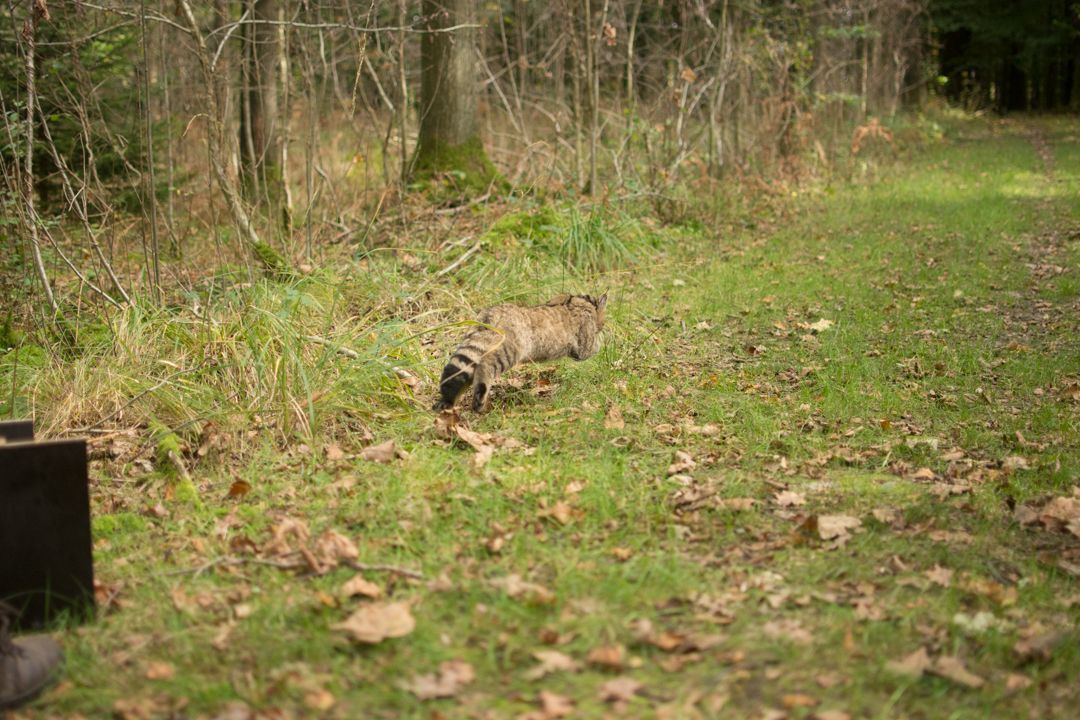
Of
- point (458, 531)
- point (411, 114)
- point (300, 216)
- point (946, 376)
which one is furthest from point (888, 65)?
point (458, 531)

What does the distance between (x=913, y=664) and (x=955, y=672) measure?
0.14m

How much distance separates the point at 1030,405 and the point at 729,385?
1.96 m

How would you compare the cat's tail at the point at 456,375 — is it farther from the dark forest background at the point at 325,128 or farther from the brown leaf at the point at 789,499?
the dark forest background at the point at 325,128

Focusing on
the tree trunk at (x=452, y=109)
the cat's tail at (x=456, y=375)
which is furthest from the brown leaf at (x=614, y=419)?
the tree trunk at (x=452, y=109)

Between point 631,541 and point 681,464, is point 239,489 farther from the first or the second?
point 681,464

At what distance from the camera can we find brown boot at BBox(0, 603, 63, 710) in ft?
10.5

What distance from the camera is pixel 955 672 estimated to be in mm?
3385

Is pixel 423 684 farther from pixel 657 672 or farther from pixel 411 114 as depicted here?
pixel 411 114

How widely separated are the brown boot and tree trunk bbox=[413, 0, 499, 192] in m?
9.48

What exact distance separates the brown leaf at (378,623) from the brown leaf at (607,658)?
27.0 inches

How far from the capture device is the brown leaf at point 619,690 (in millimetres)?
3254

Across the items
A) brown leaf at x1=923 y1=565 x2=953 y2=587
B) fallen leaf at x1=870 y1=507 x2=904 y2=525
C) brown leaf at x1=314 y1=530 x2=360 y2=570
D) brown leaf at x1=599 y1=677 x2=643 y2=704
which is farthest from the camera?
fallen leaf at x1=870 y1=507 x2=904 y2=525

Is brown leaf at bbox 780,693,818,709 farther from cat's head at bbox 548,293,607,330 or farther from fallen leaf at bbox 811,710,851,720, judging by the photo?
cat's head at bbox 548,293,607,330

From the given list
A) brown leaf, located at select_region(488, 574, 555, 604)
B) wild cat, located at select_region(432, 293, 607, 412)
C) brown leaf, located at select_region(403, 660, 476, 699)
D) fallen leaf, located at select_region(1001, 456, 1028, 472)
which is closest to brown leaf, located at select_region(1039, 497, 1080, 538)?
fallen leaf, located at select_region(1001, 456, 1028, 472)
